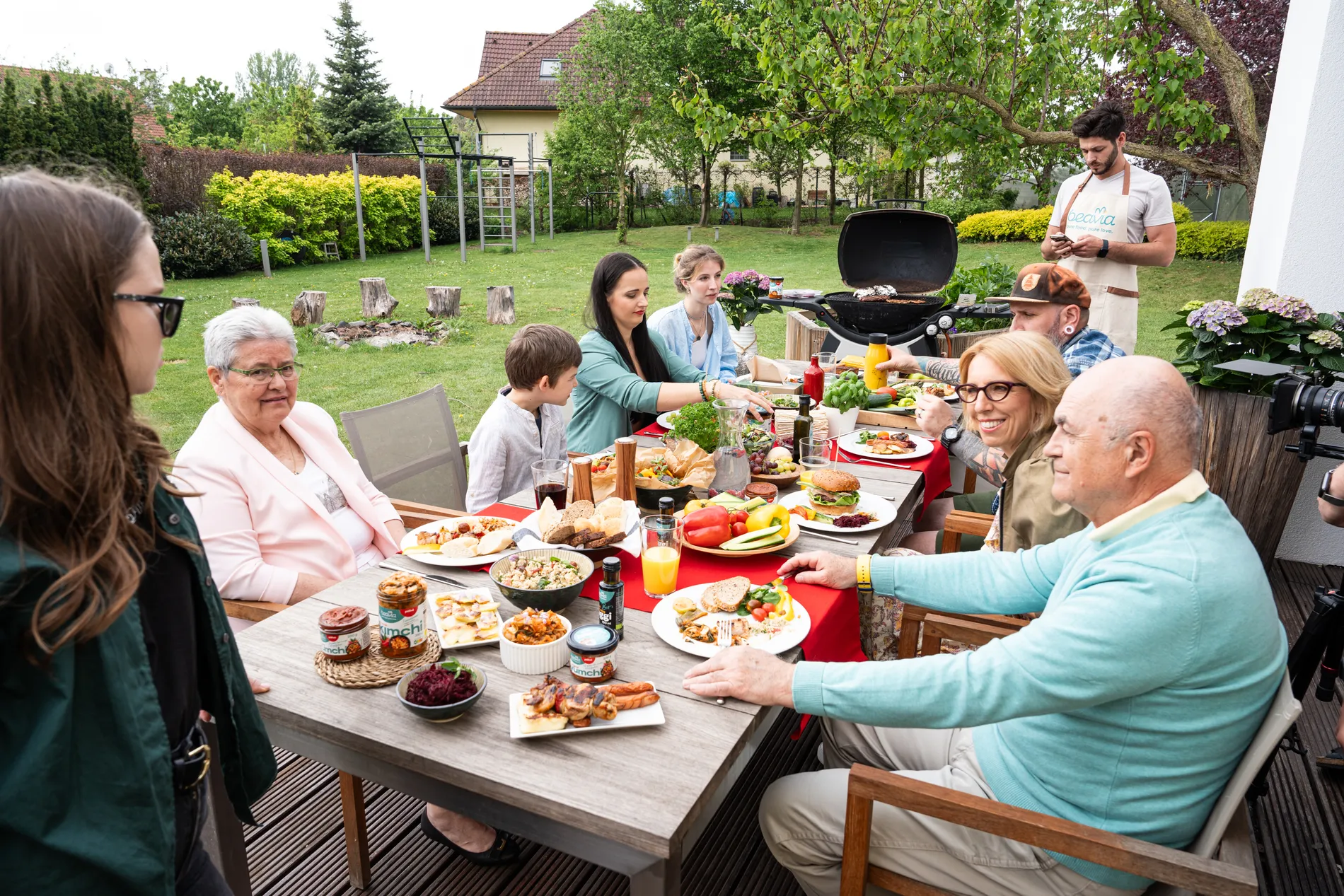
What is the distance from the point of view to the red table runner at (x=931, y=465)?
337 centimetres

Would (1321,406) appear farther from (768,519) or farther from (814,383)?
(814,383)

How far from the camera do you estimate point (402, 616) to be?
1789 mm

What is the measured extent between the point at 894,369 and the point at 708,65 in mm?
20295

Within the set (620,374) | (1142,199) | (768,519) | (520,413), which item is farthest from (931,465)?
(1142,199)

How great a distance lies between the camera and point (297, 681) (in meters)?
1.75

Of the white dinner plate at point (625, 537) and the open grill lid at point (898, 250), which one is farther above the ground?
the open grill lid at point (898, 250)

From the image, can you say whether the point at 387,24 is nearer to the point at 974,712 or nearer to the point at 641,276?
the point at 641,276

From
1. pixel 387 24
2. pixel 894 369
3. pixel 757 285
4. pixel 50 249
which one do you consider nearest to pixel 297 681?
pixel 50 249

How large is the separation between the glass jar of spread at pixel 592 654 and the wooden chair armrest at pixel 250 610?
1.11m

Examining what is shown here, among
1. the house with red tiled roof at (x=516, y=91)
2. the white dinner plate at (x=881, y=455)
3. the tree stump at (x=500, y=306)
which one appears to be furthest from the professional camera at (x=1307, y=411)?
the house with red tiled roof at (x=516, y=91)

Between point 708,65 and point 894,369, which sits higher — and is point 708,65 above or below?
above

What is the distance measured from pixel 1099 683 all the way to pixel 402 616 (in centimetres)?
141

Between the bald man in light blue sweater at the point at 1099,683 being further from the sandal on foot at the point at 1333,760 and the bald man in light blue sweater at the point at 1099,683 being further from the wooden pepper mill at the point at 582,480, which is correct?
the sandal on foot at the point at 1333,760

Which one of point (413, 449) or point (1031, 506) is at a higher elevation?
point (1031, 506)
